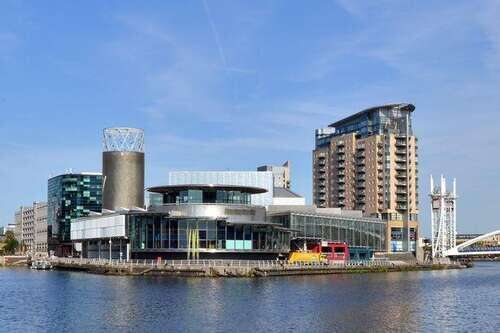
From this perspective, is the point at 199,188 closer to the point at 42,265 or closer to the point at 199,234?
the point at 199,234

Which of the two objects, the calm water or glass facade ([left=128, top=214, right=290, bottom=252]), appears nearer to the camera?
the calm water

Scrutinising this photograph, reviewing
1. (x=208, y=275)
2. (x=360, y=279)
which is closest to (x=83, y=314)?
(x=208, y=275)

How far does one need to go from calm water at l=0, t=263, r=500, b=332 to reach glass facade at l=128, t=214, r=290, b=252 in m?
24.0

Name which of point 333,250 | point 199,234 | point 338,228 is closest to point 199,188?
point 199,234

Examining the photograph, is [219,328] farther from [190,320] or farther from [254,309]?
[254,309]

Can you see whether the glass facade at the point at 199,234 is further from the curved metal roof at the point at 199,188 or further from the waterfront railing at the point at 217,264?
the curved metal roof at the point at 199,188

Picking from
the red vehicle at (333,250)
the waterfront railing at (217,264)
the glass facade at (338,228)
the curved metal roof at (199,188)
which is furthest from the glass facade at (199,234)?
the red vehicle at (333,250)

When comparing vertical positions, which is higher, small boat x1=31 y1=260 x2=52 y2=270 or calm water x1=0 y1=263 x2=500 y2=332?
calm water x1=0 y1=263 x2=500 y2=332

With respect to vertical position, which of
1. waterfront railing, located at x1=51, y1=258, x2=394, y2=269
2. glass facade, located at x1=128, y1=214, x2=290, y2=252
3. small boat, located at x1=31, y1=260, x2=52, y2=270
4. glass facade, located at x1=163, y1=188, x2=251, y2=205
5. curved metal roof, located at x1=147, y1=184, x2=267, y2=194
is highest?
curved metal roof, located at x1=147, y1=184, x2=267, y2=194

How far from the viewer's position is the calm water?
69.4 m

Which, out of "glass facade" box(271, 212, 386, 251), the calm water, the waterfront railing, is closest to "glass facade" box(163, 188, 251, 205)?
the waterfront railing

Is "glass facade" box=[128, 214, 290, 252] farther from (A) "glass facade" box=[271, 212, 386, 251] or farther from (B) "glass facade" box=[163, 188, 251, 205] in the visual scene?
(A) "glass facade" box=[271, 212, 386, 251]

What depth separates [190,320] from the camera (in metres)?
71.8

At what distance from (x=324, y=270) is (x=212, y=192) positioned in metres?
26.3
